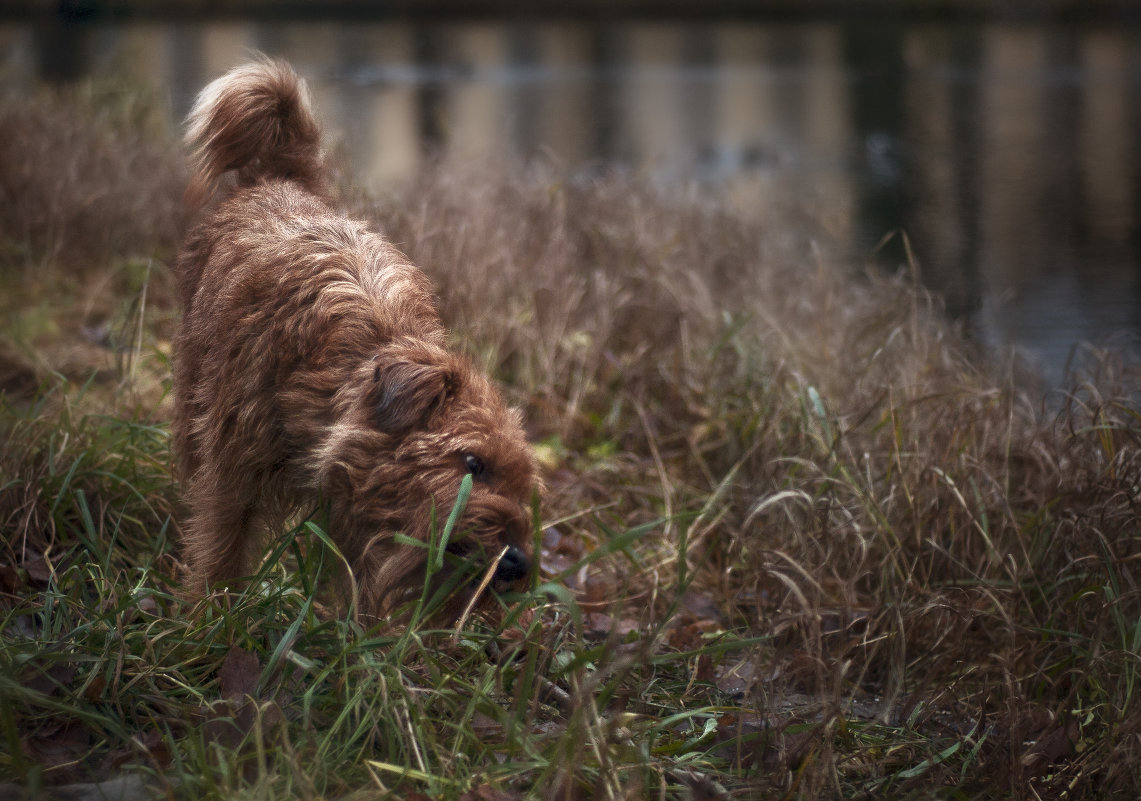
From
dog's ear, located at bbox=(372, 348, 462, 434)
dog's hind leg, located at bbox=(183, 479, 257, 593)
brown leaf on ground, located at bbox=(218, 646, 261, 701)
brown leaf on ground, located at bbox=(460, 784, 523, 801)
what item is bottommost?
brown leaf on ground, located at bbox=(460, 784, 523, 801)

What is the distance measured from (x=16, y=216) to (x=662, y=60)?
85.1 feet

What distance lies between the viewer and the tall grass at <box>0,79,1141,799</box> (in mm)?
2682

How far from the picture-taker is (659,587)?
4.12 metres

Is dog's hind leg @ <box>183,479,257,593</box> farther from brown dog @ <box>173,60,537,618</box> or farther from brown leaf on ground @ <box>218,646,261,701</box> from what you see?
brown leaf on ground @ <box>218,646,261,701</box>

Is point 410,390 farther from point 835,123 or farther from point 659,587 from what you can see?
point 835,123

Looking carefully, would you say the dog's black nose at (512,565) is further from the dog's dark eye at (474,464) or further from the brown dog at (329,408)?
the dog's dark eye at (474,464)

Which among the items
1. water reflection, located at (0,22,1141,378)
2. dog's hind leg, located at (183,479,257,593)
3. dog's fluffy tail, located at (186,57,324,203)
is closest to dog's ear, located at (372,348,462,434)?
dog's hind leg, located at (183,479,257,593)

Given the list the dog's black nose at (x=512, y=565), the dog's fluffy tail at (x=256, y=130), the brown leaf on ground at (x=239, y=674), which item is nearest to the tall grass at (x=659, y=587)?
the brown leaf on ground at (x=239, y=674)

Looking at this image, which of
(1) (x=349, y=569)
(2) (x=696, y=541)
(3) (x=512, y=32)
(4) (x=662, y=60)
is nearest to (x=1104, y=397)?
(2) (x=696, y=541)

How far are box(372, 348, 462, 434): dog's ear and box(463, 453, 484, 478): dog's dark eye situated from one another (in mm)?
143


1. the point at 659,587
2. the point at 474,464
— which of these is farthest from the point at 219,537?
the point at 659,587

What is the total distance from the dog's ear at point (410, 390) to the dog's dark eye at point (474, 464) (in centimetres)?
14

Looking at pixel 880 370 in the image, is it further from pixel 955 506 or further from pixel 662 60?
pixel 662 60

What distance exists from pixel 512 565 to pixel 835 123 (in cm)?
1639
